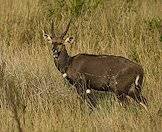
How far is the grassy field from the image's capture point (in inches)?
246

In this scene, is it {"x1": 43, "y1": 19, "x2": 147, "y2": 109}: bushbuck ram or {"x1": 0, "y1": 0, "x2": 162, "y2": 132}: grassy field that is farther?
{"x1": 43, "y1": 19, "x2": 147, "y2": 109}: bushbuck ram

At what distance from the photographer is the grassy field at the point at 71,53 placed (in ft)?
20.5

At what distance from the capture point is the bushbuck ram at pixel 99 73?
7.12 m

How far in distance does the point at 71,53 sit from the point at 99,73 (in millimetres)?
2111

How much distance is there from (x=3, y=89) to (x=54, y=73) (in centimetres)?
122

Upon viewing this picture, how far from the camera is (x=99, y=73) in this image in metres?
7.32

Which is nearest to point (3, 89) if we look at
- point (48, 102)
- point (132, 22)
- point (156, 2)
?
point (48, 102)

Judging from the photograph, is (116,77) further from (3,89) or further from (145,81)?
(3,89)

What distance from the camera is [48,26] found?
10500mm

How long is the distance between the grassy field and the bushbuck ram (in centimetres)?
16

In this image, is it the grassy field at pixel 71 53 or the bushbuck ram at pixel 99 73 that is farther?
the bushbuck ram at pixel 99 73

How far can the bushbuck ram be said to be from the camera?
7.12 meters

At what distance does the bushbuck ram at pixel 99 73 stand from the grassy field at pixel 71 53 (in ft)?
0.54

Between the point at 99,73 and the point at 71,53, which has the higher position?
the point at 99,73
